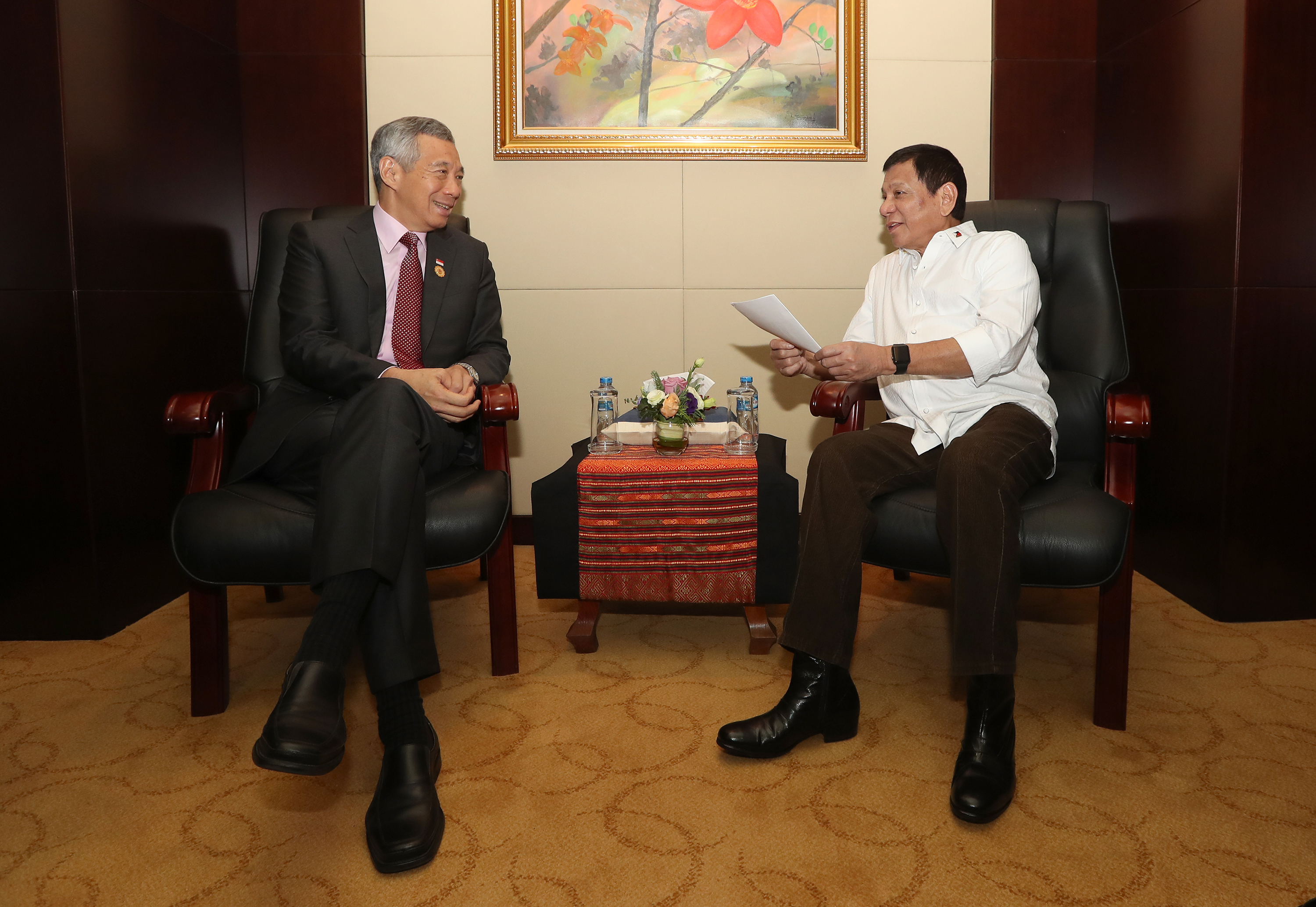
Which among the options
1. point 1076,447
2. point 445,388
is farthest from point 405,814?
point 1076,447

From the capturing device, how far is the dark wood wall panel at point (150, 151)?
2.54m

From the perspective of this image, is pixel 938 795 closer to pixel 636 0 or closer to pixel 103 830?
pixel 103 830

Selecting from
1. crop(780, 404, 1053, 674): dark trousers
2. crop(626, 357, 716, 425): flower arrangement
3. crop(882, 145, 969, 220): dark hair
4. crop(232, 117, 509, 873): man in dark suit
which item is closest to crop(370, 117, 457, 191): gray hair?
crop(232, 117, 509, 873): man in dark suit

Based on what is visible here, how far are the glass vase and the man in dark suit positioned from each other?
45 centimetres

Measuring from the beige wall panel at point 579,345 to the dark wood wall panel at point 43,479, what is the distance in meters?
1.46

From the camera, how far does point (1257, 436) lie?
2.69m

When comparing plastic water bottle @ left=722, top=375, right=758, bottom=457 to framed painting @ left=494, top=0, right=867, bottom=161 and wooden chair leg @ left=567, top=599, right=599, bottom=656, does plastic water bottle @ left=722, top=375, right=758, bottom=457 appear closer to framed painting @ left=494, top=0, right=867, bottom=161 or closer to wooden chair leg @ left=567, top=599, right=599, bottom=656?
wooden chair leg @ left=567, top=599, right=599, bottom=656

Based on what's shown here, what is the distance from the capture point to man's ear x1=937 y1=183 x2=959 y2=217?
237 centimetres

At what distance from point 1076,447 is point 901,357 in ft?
2.00

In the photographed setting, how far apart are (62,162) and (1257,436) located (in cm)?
332

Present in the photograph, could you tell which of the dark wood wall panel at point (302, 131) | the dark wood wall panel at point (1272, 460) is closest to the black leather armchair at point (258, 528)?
the dark wood wall panel at point (302, 131)

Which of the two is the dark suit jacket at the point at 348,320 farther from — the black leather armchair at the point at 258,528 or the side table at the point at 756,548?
the side table at the point at 756,548

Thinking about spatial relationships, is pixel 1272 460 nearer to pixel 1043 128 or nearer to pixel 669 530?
pixel 1043 128

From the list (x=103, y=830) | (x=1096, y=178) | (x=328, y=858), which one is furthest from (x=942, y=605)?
(x=103, y=830)
